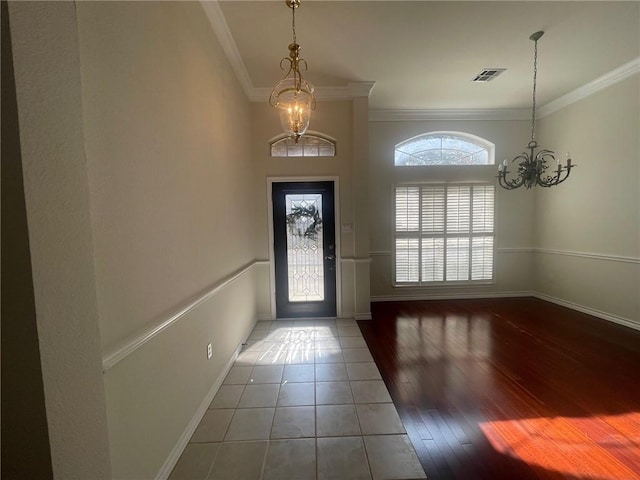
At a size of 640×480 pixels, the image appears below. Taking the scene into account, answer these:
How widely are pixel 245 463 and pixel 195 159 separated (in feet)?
6.70

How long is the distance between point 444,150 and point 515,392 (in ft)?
12.6

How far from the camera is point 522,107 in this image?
14.4 ft

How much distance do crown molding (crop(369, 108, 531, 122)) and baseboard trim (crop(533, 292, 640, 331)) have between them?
3179 mm

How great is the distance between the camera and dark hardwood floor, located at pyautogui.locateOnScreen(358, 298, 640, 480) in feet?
5.06

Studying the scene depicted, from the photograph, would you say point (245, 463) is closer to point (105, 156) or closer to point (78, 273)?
point (78, 273)

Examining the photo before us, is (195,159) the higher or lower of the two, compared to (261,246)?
higher

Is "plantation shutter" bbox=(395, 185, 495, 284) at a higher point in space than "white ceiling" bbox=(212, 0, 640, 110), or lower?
lower

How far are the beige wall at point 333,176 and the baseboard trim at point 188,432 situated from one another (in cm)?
163

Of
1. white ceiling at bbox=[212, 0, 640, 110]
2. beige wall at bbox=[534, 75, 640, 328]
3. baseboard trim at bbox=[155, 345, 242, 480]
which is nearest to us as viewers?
baseboard trim at bbox=[155, 345, 242, 480]

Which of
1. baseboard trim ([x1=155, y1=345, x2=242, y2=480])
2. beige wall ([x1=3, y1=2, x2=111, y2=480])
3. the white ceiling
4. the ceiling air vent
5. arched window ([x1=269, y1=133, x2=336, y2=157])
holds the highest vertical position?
the ceiling air vent

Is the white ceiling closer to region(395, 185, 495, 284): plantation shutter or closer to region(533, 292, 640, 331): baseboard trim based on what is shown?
region(395, 185, 495, 284): plantation shutter

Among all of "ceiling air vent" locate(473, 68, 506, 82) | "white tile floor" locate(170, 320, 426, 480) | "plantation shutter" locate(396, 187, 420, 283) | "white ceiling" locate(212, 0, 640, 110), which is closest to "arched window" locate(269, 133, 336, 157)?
"white ceiling" locate(212, 0, 640, 110)

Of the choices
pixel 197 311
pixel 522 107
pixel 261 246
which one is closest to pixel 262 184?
pixel 261 246

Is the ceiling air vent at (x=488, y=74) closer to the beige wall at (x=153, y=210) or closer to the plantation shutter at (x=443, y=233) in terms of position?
the plantation shutter at (x=443, y=233)
